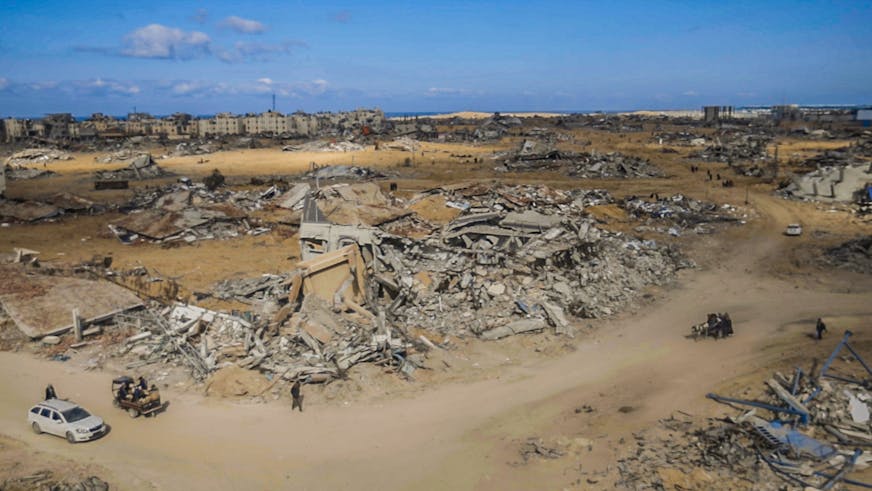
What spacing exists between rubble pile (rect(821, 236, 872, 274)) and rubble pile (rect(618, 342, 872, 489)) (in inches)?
377

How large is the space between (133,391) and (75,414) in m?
1.03

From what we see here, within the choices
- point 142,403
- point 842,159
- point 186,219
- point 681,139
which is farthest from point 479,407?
point 681,139

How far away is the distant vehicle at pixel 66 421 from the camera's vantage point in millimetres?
10625

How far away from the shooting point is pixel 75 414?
1084 cm

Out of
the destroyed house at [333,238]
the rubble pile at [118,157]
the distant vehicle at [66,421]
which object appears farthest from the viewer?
the rubble pile at [118,157]

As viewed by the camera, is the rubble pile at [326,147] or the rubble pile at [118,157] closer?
the rubble pile at [118,157]

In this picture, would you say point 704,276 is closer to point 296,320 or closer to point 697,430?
point 697,430

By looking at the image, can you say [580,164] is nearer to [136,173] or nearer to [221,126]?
[136,173]

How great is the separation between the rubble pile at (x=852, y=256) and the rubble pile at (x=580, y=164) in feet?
61.4

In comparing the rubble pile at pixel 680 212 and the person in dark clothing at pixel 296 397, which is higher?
the rubble pile at pixel 680 212

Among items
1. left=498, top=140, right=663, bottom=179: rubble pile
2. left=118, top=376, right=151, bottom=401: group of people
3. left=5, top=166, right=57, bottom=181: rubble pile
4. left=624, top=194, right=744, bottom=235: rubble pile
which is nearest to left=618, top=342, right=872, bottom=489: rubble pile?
left=118, top=376, right=151, bottom=401: group of people

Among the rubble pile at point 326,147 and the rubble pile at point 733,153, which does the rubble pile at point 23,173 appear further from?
the rubble pile at point 733,153

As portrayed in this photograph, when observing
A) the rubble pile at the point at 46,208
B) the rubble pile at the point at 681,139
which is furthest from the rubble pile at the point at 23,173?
the rubble pile at the point at 681,139

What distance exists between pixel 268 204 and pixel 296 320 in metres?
17.4
